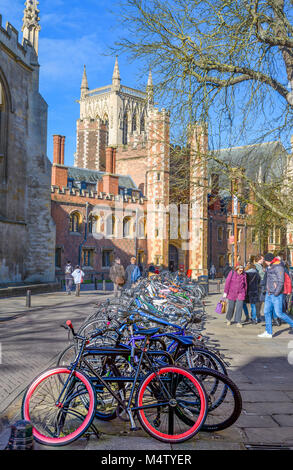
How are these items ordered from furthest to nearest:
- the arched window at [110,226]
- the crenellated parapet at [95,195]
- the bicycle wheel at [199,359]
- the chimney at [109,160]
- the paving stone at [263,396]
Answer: the chimney at [109,160] → the arched window at [110,226] → the crenellated parapet at [95,195] → the paving stone at [263,396] → the bicycle wheel at [199,359]

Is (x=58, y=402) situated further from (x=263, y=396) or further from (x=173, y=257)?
(x=173, y=257)

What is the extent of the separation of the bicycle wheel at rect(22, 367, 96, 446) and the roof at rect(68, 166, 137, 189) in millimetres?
37452

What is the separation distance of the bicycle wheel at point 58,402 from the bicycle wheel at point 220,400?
991mm

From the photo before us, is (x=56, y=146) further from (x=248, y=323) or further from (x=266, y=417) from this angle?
(x=266, y=417)

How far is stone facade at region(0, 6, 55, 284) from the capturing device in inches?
779

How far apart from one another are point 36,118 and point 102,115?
196 feet

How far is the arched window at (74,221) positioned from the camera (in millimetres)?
35906

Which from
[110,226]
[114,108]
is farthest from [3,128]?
[114,108]

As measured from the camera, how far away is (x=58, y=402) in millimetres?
3859

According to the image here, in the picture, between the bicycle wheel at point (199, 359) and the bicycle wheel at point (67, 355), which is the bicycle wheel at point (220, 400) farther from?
the bicycle wheel at point (67, 355)

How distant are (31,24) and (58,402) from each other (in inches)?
938

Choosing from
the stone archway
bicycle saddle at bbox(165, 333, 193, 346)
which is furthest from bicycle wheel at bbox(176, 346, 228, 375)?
the stone archway

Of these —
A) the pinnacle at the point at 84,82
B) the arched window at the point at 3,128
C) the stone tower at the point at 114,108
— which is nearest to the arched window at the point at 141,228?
the arched window at the point at 3,128

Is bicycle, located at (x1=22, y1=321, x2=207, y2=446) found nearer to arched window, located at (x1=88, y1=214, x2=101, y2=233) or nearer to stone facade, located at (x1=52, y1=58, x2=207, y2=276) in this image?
stone facade, located at (x1=52, y1=58, x2=207, y2=276)
